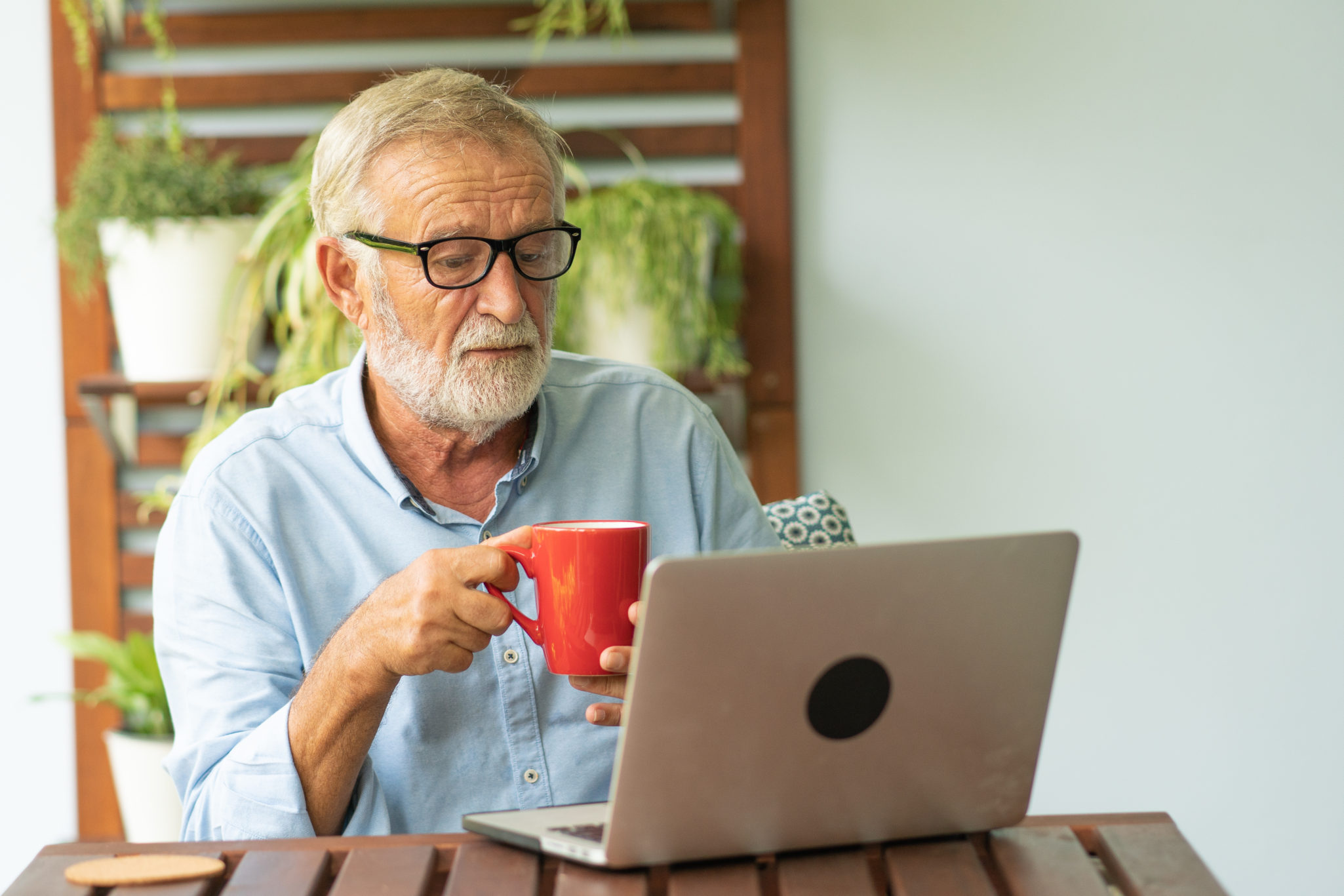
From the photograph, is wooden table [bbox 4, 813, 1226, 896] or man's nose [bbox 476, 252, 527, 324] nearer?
wooden table [bbox 4, 813, 1226, 896]

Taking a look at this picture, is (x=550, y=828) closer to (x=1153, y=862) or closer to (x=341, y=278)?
(x=1153, y=862)

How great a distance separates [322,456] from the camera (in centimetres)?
130

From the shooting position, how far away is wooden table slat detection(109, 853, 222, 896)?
0.78 m

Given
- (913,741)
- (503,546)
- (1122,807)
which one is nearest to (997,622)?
(913,741)

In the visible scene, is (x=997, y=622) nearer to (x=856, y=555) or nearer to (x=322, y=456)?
(x=856, y=555)

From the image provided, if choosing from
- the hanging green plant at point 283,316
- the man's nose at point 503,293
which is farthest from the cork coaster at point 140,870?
the hanging green plant at point 283,316

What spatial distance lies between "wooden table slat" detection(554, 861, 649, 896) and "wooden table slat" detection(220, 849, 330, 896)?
0.52 ft

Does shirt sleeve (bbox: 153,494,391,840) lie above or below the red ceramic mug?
below

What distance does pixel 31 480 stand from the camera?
231cm

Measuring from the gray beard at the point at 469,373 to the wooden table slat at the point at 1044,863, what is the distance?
663mm

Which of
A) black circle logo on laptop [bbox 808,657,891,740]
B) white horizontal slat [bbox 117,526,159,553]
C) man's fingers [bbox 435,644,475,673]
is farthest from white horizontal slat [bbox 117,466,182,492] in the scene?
black circle logo on laptop [bbox 808,657,891,740]

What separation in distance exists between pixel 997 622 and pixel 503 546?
36cm

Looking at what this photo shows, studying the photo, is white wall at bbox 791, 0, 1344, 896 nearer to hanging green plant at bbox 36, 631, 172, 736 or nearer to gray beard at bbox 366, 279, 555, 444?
gray beard at bbox 366, 279, 555, 444

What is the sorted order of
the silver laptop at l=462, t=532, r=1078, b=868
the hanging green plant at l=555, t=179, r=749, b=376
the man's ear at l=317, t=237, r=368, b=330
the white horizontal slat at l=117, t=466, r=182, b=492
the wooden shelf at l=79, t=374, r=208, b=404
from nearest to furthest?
the silver laptop at l=462, t=532, r=1078, b=868 → the man's ear at l=317, t=237, r=368, b=330 → the hanging green plant at l=555, t=179, r=749, b=376 → the wooden shelf at l=79, t=374, r=208, b=404 → the white horizontal slat at l=117, t=466, r=182, b=492
